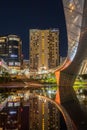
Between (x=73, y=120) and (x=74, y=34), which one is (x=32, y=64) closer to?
(x=74, y=34)

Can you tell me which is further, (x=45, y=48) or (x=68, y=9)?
(x=45, y=48)

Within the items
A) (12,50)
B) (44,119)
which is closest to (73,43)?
(44,119)

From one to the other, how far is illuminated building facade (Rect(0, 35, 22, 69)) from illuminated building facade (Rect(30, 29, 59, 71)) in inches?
313

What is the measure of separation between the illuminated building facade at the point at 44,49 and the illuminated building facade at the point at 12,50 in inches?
313

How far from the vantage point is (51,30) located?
6171 inches

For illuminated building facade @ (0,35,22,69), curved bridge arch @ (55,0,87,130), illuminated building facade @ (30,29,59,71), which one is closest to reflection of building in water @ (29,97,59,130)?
curved bridge arch @ (55,0,87,130)

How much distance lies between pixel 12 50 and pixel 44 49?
22374 mm

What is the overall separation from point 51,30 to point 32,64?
18.1m

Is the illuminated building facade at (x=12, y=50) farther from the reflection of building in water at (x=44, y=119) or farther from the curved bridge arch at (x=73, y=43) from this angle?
the reflection of building in water at (x=44, y=119)

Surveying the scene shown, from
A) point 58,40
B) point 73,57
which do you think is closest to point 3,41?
point 58,40

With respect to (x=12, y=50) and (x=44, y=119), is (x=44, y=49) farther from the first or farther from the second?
(x=44, y=119)

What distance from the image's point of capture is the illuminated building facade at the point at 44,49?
484ft

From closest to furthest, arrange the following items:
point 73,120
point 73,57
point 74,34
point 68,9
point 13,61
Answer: point 73,120, point 68,9, point 74,34, point 73,57, point 13,61

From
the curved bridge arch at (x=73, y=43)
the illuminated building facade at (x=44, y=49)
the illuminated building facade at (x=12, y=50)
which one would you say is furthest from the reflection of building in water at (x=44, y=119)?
the illuminated building facade at (x=12, y=50)
